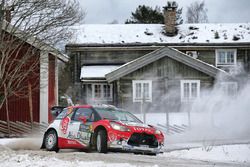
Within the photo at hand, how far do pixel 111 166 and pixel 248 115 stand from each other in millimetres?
16067

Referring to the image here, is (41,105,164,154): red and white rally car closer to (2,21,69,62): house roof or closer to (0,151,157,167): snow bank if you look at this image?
(0,151,157,167): snow bank

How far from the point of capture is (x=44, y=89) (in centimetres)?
2745

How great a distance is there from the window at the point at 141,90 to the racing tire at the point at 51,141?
59.1 feet

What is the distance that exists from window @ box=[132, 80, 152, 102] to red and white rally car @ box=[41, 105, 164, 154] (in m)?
17.9

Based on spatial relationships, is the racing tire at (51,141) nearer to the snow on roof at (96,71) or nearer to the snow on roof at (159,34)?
the snow on roof at (96,71)

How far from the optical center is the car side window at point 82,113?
1508cm

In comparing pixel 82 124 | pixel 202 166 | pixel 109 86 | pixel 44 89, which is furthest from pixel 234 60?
pixel 202 166

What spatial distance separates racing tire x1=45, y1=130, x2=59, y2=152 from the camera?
15.8 m

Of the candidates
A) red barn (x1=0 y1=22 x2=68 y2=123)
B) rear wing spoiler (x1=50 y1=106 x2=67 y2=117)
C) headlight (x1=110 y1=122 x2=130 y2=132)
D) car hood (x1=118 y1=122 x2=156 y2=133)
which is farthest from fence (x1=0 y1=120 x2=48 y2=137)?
headlight (x1=110 y1=122 x2=130 y2=132)

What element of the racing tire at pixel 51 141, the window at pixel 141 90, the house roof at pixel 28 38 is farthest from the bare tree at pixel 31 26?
the window at pixel 141 90

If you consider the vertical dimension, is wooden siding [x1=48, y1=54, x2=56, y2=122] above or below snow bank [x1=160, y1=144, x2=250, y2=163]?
above

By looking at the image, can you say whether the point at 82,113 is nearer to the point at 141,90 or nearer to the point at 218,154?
the point at 218,154

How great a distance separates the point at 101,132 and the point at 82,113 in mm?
1382

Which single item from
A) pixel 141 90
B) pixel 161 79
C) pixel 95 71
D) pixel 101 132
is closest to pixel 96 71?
pixel 95 71
